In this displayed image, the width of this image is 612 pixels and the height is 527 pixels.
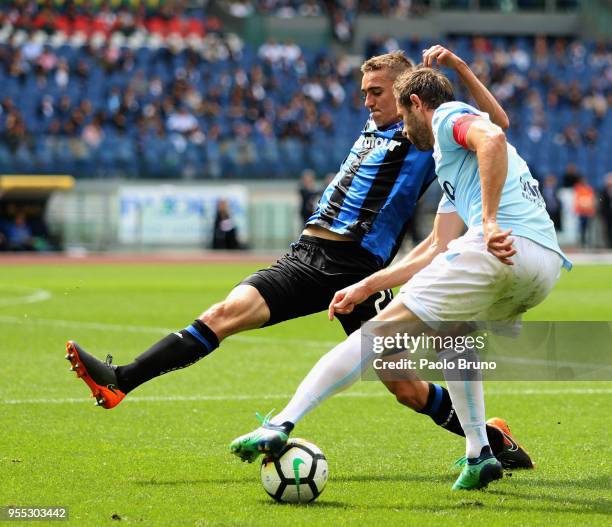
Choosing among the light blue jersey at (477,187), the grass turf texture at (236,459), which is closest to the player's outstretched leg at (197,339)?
the grass turf texture at (236,459)

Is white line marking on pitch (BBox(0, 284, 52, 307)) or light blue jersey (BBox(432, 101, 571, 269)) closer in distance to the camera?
light blue jersey (BBox(432, 101, 571, 269))

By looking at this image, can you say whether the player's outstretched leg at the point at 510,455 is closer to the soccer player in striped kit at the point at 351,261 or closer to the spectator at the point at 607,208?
the soccer player in striped kit at the point at 351,261

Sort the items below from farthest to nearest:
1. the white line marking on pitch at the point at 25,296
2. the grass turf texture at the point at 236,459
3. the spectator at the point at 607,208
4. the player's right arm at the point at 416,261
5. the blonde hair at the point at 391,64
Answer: the spectator at the point at 607,208 → the white line marking on pitch at the point at 25,296 → the blonde hair at the point at 391,64 → the player's right arm at the point at 416,261 → the grass turf texture at the point at 236,459

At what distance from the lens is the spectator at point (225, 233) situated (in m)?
31.9

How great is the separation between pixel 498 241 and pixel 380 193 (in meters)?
1.66

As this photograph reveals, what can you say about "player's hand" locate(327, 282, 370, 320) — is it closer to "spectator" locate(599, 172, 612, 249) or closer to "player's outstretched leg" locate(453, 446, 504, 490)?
"player's outstretched leg" locate(453, 446, 504, 490)

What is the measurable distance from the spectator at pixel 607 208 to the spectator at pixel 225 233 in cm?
1027

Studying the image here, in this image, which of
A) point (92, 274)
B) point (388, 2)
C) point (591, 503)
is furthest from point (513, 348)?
point (388, 2)

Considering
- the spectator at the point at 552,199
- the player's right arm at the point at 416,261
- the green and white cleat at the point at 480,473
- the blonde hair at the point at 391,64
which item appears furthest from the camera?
the spectator at the point at 552,199

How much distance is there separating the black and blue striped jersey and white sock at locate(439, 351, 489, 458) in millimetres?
1040

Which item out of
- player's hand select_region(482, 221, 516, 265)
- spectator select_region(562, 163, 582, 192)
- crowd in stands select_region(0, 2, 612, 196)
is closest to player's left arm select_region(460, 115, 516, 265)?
player's hand select_region(482, 221, 516, 265)

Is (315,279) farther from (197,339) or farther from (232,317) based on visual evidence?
(197,339)

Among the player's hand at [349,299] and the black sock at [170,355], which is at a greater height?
the player's hand at [349,299]

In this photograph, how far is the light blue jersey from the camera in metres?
5.45
